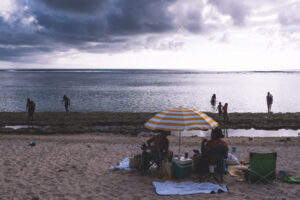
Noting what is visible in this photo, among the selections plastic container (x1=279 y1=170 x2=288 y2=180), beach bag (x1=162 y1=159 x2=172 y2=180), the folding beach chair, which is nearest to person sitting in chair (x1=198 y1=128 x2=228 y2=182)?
the folding beach chair

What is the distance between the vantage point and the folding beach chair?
24.7ft

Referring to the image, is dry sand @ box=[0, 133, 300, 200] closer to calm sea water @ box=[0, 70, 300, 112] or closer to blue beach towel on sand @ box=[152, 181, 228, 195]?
blue beach towel on sand @ box=[152, 181, 228, 195]

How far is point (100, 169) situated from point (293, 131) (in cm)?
1720

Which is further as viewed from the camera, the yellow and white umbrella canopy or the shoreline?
the shoreline

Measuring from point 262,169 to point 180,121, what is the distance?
A: 9.57ft

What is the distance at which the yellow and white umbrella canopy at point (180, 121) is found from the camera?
7298 millimetres

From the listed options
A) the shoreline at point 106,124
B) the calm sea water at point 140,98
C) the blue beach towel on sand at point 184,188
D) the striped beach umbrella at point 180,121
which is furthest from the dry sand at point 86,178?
the calm sea water at point 140,98

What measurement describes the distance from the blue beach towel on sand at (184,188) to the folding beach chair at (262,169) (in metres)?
1.02

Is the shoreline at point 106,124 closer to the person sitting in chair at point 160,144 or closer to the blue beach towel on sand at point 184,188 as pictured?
the person sitting in chair at point 160,144

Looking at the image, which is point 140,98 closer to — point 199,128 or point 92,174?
point 92,174

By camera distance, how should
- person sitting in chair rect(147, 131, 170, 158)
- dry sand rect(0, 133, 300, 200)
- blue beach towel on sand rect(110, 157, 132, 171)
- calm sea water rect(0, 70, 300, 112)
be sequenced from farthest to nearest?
calm sea water rect(0, 70, 300, 112) → blue beach towel on sand rect(110, 157, 132, 171) → person sitting in chair rect(147, 131, 170, 158) → dry sand rect(0, 133, 300, 200)

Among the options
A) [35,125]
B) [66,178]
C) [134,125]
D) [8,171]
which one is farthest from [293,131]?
[35,125]

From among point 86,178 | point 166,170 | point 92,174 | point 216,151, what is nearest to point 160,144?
point 166,170

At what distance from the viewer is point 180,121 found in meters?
7.41
